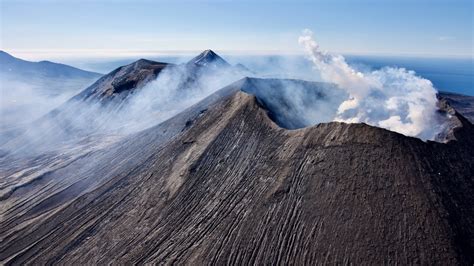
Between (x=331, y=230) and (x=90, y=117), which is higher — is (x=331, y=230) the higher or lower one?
the higher one

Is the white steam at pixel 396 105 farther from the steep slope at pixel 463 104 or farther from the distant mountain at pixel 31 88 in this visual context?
the distant mountain at pixel 31 88

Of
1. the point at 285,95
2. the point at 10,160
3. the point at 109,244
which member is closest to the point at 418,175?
the point at 109,244

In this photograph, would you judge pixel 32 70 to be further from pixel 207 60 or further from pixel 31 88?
pixel 207 60

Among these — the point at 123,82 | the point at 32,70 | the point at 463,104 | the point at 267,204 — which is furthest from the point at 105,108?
the point at 32,70

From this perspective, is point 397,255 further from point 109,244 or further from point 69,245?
point 69,245

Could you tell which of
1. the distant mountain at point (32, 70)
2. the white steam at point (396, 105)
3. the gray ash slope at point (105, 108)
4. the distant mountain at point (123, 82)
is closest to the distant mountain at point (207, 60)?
the gray ash slope at point (105, 108)

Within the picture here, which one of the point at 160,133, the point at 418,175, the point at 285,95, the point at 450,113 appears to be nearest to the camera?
the point at 418,175

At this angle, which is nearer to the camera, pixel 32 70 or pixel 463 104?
pixel 463 104

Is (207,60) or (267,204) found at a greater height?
(207,60)
